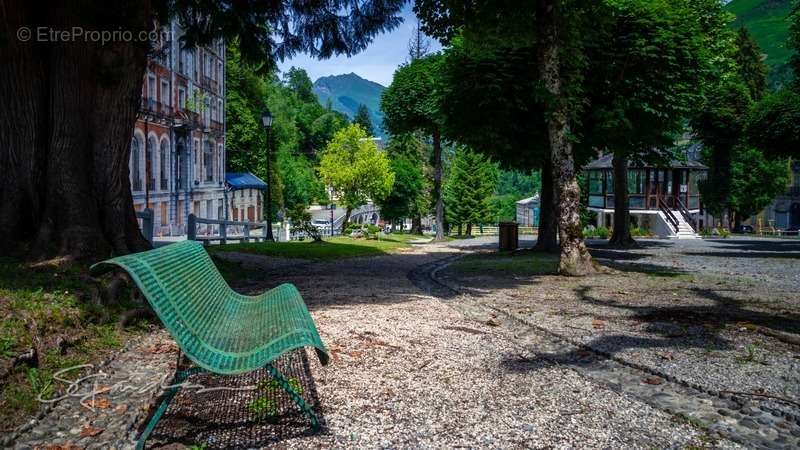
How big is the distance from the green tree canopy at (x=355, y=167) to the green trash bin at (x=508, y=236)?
25909mm

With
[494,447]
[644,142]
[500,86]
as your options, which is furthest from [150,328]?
[644,142]

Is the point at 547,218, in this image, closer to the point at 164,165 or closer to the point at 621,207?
the point at 621,207

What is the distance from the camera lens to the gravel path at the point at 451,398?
12.3 ft

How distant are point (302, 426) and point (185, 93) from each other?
45301mm

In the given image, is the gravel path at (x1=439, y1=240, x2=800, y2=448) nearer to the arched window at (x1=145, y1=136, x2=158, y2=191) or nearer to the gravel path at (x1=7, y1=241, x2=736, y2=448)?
the gravel path at (x1=7, y1=241, x2=736, y2=448)

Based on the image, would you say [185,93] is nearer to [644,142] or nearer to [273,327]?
[644,142]

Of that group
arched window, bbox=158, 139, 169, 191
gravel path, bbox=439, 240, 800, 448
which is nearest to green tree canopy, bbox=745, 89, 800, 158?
gravel path, bbox=439, 240, 800, 448

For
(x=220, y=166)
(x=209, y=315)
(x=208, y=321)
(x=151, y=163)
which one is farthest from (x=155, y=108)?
(x=208, y=321)

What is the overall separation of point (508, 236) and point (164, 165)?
28.1 meters

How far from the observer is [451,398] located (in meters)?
4.52

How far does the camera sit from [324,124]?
3632 inches

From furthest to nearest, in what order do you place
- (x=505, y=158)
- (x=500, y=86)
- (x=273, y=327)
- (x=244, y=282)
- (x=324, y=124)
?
(x=324, y=124) < (x=505, y=158) < (x=500, y=86) < (x=244, y=282) < (x=273, y=327)

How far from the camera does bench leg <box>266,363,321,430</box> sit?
357 cm

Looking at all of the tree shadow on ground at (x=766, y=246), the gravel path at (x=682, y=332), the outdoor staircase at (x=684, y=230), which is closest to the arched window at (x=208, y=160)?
the outdoor staircase at (x=684, y=230)
